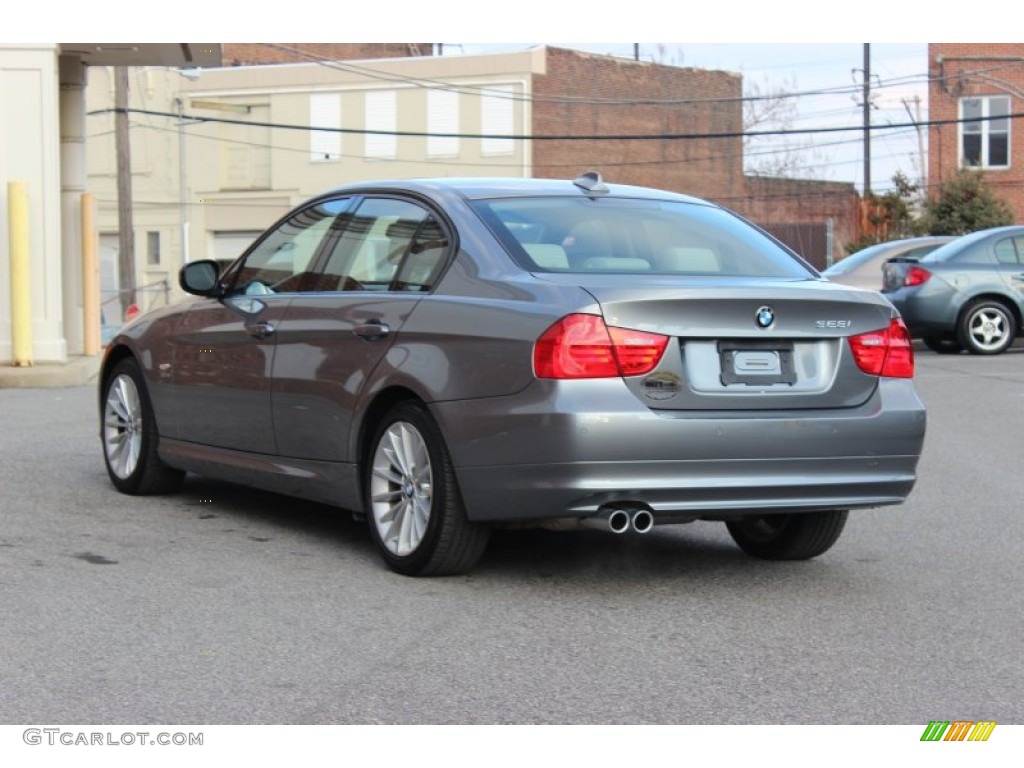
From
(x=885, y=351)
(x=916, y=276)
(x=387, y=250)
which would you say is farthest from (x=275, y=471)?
(x=916, y=276)

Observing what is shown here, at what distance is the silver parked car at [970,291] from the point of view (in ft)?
64.1

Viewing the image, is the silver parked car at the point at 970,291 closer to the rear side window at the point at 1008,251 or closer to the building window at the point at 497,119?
the rear side window at the point at 1008,251

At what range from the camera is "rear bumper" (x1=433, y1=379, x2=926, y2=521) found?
595cm

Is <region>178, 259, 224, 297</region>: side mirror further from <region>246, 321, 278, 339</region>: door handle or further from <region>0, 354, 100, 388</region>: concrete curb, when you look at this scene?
<region>0, 354, 100, 388</region>: concrete curb

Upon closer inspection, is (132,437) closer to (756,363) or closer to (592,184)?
(592,184)

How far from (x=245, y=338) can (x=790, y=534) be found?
2.66m

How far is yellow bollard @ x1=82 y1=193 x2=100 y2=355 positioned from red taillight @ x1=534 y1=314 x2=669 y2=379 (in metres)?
14.2

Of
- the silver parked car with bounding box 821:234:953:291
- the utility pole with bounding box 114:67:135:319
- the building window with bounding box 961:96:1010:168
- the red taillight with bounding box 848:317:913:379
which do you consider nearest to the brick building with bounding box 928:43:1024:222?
the building window with bounding box 961:96:1010:168

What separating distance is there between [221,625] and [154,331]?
10.6 ft

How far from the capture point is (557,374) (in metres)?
5.96

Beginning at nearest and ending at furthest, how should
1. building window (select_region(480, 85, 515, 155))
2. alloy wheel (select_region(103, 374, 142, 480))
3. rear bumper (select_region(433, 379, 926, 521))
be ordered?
rear bumper (select_region(433, 379, 926, 521))
alloy wheel (select_region(103, 374, 142, 480))
building window (select_region(480, 85, 515, 155))

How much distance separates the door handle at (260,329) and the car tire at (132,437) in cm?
113

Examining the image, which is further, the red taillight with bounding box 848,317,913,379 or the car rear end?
→ the red taillight with bounding box 848,317,913,379
